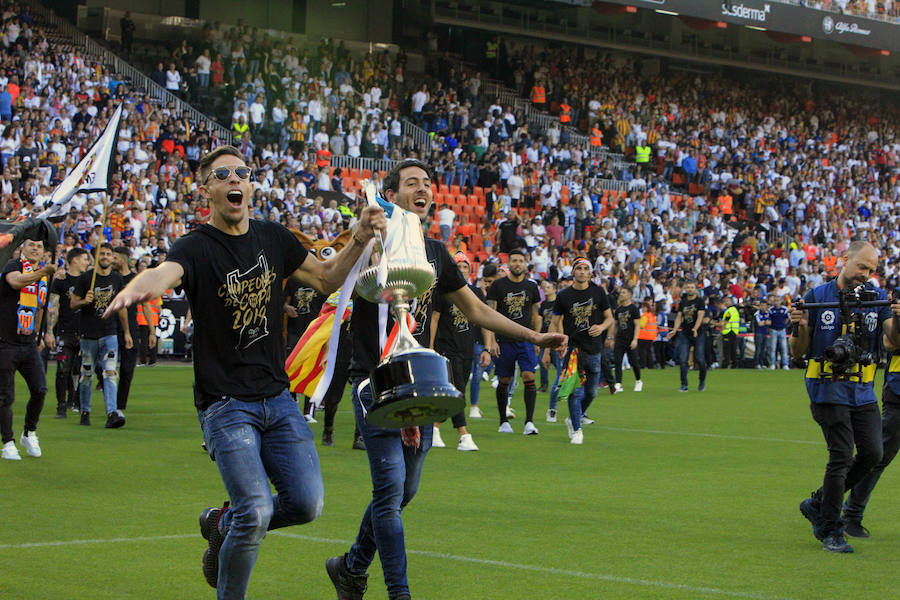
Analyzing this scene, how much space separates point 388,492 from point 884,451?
4423mm

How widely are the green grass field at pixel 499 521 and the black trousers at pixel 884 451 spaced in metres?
0.28

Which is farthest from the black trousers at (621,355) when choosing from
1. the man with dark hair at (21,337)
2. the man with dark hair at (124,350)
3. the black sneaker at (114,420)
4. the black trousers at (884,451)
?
the black trousers at (884,451)

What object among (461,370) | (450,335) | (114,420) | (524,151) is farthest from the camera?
(524,151)

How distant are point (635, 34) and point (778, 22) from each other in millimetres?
5208

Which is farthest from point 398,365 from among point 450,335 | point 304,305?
point 304,305

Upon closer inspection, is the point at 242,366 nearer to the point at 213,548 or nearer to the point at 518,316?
the point at 213,548

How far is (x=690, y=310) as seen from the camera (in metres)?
23.8

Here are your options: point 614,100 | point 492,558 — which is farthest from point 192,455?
point 614,100

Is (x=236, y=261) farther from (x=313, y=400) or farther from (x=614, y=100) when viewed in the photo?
(x=614, y=100)

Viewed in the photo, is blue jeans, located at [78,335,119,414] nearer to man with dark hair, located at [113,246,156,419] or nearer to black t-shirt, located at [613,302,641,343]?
man with dark hair, located at [113,246,156,419]

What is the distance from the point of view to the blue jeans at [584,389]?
14.6 meters

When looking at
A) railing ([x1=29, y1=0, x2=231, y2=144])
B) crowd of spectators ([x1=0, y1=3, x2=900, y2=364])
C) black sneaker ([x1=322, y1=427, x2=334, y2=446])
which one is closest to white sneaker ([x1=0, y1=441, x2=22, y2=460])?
black sneaker ([x1=322, y1=427, x2=334, y2=446])

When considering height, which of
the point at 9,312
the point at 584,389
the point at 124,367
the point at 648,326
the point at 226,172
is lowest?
the point at 648,326

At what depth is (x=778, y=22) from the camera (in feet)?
149
